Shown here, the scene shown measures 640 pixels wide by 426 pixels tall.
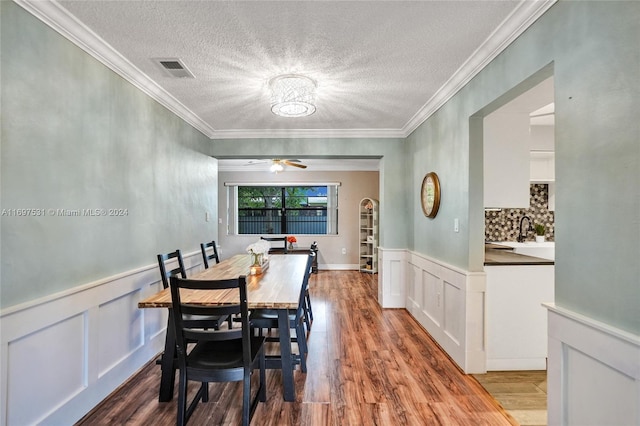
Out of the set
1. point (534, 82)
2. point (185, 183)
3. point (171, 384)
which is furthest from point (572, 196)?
point (185, 183)

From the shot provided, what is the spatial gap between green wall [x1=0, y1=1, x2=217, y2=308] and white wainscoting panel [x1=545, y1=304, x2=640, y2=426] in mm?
2755

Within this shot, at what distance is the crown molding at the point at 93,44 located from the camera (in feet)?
5.32

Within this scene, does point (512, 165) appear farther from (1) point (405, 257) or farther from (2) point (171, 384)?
(2) point (171, 384)

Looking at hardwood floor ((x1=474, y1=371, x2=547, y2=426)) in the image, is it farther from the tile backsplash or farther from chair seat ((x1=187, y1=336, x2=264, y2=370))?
the tile backsplash

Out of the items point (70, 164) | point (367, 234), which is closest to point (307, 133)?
point (70, 164)

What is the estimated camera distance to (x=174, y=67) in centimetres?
235

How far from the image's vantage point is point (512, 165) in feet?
9.61

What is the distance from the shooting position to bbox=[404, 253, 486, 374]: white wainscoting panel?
2.46 m

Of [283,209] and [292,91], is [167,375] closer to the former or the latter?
[292,91]

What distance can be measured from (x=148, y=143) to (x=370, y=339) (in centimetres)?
292

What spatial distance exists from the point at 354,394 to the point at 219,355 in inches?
41.7

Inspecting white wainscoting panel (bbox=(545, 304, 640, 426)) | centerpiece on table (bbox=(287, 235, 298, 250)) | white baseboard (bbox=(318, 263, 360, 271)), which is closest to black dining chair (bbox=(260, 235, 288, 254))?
centerpiece on table (bbox=(287, 235, 298, 250))

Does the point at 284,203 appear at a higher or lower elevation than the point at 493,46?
lower

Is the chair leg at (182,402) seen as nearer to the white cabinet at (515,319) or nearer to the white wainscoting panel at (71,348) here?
the white wainscoting panel at (71,348)
